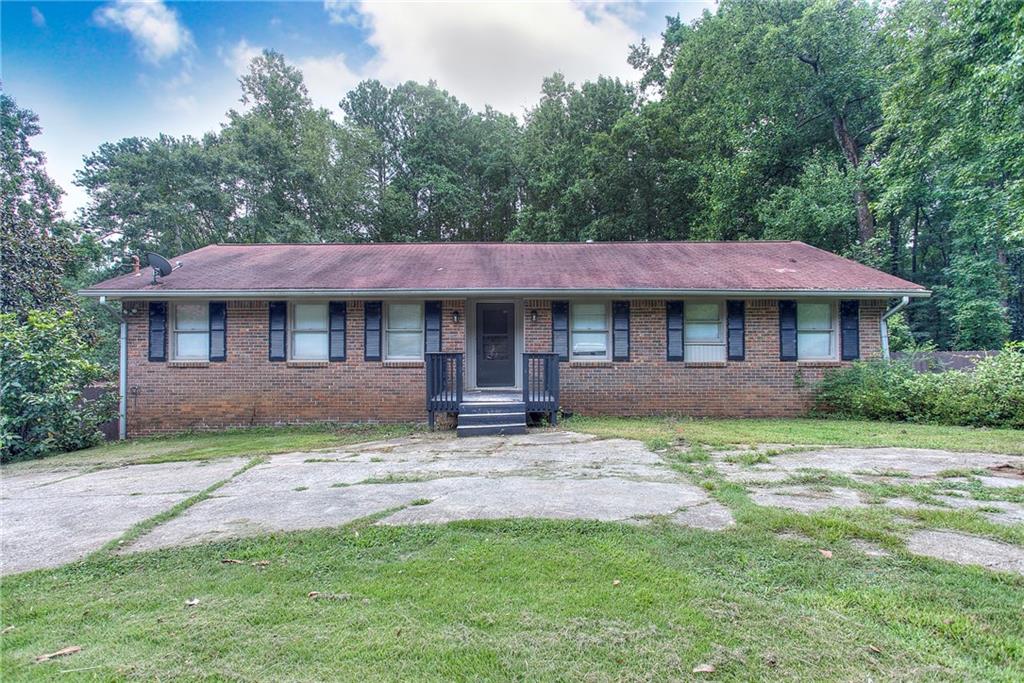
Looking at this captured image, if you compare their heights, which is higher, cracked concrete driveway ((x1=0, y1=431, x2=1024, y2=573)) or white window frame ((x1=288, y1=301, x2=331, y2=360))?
white window frame ((x1=288, y1=301, x2=331, y2=360))

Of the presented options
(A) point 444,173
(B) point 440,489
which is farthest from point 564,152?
(B) point 440,489

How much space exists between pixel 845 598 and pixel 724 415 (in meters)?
7.51

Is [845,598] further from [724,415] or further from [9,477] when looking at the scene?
[9,477]

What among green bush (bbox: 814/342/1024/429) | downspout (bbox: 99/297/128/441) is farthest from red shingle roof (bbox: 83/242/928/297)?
green bush (bbox: 814/342/1024/429)

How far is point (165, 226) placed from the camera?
19.5 metres

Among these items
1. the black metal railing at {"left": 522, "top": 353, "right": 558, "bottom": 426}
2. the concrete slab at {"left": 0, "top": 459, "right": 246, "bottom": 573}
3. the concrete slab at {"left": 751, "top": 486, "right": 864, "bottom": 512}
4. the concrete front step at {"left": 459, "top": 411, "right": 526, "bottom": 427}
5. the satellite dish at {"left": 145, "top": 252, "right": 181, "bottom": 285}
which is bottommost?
the concrete slab at {"left": 0, "top": 459, "right": 246, "bottom": 573}

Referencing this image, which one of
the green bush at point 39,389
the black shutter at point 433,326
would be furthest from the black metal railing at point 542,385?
the green bush at point 39,389

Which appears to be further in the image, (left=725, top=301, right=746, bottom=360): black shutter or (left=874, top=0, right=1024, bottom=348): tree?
(left=874, top=0, right=1024, bottom=348): tree

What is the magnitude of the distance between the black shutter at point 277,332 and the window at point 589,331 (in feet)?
18.5

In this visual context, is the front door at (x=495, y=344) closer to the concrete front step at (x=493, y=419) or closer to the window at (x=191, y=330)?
the concrete front step at (x=493, y=419)

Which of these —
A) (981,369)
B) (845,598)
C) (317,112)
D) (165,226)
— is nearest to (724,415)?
(981,369)

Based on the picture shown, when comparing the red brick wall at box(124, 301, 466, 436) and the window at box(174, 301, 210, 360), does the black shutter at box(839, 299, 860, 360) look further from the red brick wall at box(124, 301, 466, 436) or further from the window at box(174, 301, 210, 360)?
the window at box(174, 301, 210, 360)

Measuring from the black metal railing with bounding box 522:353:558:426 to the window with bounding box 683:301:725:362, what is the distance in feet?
9.88

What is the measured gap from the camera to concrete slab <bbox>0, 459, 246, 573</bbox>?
3.28 meters
